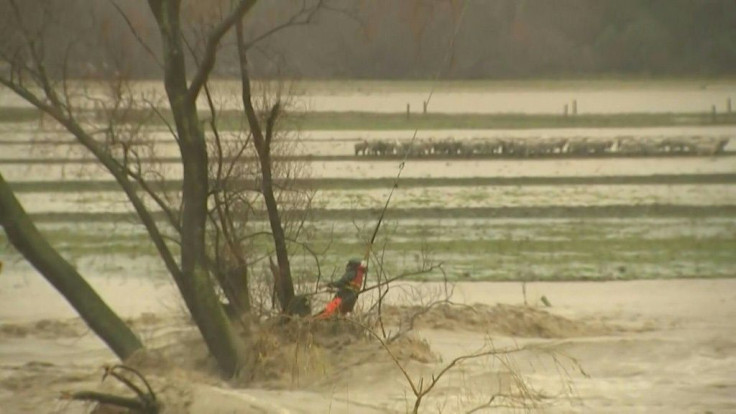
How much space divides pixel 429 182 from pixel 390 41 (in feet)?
2.39

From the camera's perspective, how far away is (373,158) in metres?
5.70

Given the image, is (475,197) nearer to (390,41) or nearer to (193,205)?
(390,41)

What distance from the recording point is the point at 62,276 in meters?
5.74

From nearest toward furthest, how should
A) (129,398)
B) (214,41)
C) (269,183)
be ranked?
(129,398), (214,41), (269,183)

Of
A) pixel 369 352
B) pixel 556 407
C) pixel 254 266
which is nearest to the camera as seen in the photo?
pixel 556 407

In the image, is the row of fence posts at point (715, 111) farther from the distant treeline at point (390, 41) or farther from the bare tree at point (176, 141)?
the bare tree at point (176, 141)

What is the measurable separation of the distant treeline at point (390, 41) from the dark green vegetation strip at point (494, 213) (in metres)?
0.68

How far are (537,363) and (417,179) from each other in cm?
109

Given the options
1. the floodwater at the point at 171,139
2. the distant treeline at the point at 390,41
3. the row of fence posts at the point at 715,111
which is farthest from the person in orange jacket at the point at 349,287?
the row of fence posts at the point at 715,111

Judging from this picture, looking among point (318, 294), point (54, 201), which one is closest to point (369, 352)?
point (318, 294)

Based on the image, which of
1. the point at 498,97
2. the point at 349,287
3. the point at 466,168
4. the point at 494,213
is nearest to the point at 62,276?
the point at 349,287

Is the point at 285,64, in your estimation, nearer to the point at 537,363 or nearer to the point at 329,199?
the point at 329,199

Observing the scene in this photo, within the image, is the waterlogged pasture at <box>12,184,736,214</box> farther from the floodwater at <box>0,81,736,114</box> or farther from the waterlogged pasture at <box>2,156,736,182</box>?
the floodwater at <box>0,81,736,114</box>

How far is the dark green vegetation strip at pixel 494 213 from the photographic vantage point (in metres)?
5.86
